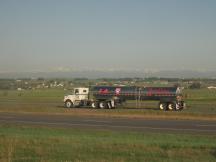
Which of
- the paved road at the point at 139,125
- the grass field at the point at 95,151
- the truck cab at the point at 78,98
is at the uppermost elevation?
the truck cab at the point at 78,98

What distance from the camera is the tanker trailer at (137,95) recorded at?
53.9 m

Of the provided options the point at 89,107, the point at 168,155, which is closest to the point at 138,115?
the point at 89,107

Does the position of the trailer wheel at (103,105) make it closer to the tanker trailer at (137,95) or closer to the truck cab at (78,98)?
the tanker trailer at (137,95)

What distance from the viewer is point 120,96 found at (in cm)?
5594

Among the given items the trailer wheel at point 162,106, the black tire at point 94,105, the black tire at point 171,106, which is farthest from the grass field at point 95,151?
the black tire at point 94,105

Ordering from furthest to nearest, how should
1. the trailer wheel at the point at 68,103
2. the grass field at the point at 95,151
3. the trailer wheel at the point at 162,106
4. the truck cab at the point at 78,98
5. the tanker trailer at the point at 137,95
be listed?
the trailer wheel at the point at 68,103 → the truck cab at the point at 78,98 → the tanker trailer at the point at 137,95 → the trailer wheel at the point at 162,106 → the grass field at the point at 95,151

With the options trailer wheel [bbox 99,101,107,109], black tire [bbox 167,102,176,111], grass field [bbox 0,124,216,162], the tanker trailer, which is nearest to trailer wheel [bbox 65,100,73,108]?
the tanker trailer

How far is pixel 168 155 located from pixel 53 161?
399 cm

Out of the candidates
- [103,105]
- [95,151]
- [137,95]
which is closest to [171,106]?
[137,95]

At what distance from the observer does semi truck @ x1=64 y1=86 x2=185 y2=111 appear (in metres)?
53.9

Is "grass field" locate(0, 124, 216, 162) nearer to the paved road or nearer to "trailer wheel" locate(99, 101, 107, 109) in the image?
the paved road

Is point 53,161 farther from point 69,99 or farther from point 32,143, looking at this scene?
point 69,99

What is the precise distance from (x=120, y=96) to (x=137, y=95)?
2.24 m

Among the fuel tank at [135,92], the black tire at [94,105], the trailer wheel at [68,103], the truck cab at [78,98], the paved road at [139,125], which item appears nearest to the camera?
the paved road at [139,125]
